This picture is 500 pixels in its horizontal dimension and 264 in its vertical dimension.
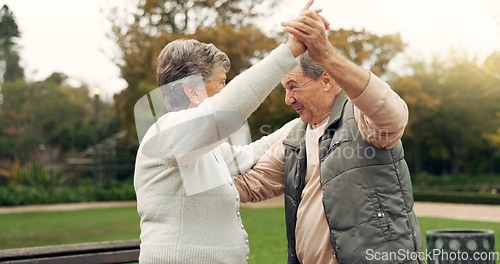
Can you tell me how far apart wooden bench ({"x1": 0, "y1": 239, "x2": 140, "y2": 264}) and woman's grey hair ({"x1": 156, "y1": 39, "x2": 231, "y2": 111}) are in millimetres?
2594

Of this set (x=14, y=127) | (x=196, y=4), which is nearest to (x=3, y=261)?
(x=196, y=4)

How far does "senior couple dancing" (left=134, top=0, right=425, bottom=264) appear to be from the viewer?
1970mm

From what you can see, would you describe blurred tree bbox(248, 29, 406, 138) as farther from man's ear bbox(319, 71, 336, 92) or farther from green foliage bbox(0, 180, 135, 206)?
man's ear bbox(319, 71, 336, 92)

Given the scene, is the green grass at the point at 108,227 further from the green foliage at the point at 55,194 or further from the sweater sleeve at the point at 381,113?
the sweater sleeve at the point at 381,113

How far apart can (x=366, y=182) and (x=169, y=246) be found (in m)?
0.85

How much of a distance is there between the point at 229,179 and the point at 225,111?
578mm

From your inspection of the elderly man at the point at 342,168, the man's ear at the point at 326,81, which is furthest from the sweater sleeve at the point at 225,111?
the man's ear at the point at 326,81

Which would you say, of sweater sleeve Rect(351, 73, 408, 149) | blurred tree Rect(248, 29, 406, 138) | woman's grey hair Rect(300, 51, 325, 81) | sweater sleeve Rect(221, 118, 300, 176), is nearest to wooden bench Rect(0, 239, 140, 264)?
sweater sleeve Rect(221, 118, 300, 176)

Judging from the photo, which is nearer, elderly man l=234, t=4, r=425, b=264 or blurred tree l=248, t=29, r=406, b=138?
elderly man l=234, t=4, r=425, b=264

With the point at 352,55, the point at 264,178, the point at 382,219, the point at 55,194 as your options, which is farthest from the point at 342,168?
the point at 55,194

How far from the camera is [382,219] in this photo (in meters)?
2.29

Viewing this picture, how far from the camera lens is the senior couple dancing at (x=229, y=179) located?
197 cm

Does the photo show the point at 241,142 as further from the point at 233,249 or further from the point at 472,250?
the point at 472,250

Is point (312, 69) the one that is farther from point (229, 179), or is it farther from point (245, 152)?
point (229, 179)
